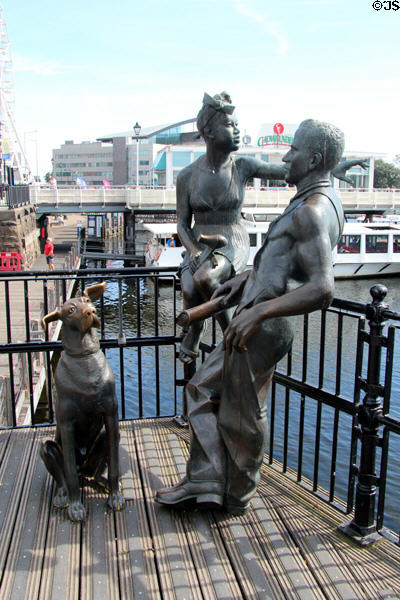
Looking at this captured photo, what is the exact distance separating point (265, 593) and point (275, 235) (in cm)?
187

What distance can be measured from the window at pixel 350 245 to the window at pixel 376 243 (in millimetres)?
532

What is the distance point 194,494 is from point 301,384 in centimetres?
106

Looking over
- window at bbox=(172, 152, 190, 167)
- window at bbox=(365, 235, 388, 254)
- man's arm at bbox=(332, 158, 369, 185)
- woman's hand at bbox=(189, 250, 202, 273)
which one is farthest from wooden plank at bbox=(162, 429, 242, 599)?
window at bbox=(172, 152, 190, 167)

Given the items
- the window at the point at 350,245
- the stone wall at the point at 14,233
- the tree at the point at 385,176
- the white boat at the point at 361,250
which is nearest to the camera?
the stone wall at the point at 14,233

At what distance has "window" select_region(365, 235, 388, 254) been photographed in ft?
99.3

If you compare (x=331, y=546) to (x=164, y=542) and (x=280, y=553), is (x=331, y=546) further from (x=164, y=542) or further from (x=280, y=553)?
(x=164, y=542)

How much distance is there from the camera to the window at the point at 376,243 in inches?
1192

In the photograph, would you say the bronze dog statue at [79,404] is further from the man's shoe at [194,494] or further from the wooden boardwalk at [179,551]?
the man's shoe at [194,494]

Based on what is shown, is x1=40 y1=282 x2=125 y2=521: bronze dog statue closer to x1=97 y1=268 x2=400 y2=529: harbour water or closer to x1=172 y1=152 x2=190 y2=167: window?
x1=97 y1=268 x2=400 y2=529: harbour water

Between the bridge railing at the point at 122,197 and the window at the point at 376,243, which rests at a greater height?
the bridge railing at the point at 122,197

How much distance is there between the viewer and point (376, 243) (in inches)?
1194

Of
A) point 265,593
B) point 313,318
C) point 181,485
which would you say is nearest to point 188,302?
point 181,485


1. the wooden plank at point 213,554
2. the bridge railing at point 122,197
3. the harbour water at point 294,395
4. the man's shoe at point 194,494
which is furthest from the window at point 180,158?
the wooden plank at point 213,554

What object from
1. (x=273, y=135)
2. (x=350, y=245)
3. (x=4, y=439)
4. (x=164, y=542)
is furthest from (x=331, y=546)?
(x=273, y=135)
